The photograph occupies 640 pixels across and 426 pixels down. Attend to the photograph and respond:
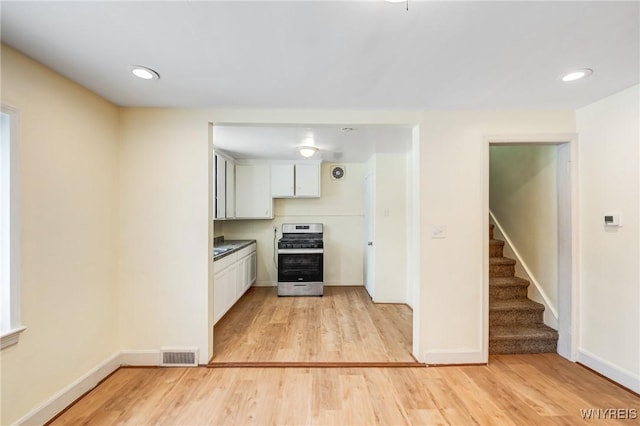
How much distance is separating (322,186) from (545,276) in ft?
11.3

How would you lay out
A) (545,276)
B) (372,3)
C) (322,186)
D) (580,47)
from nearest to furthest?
(372,3) < (580,47) < (545,276) < (322,186)

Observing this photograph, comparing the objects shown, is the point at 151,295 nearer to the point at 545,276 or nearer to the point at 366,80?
the point at 366,80

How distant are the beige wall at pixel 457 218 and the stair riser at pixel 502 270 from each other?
1.07 metres

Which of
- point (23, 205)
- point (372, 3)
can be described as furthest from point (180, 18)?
point (23, 205)

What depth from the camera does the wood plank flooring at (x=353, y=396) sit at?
5.77 ft

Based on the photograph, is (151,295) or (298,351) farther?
(298,351)

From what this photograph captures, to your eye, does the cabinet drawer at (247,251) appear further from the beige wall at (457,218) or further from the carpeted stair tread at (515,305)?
the carpeted stair tread at (515,305)

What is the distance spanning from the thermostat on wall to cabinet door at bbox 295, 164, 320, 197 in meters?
3.53

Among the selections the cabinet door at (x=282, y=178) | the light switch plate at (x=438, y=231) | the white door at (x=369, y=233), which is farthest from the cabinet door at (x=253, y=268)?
the light switch plate at (x=438, y=231)

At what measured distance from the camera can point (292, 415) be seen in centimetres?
178

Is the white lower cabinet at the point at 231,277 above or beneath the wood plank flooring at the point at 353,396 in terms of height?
above

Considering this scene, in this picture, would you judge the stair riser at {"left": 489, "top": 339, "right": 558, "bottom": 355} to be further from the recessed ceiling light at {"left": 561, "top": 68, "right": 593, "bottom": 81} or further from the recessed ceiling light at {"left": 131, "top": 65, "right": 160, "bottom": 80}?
the recessed ceiling light at {"left": 131, "top": 65, "right": 160, "bottom": 80}

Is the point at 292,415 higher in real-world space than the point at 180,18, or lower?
lower

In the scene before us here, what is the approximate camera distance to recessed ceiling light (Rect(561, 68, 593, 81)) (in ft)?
5.74
